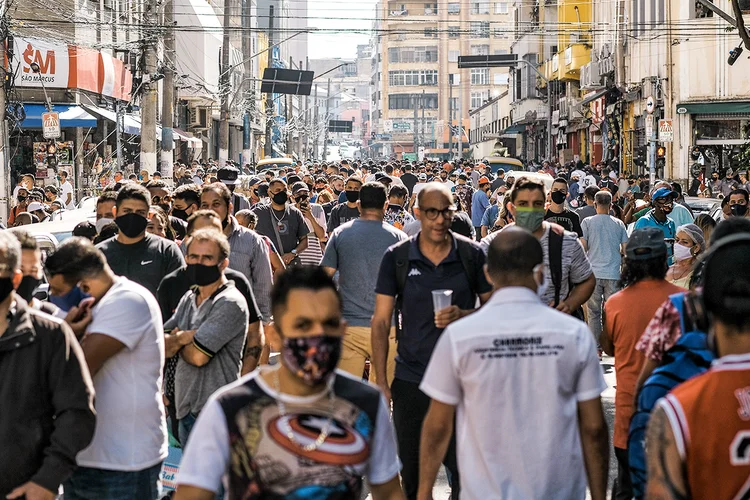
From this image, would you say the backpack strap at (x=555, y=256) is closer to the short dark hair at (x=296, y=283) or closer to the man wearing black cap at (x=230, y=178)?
the short dark hair at (x=296, y=283)

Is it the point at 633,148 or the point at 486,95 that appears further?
the point at 486,95

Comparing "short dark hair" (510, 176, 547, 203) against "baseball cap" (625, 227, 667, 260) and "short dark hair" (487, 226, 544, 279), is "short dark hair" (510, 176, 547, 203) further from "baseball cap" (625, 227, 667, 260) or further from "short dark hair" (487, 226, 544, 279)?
"short dark hair" (487, 226, 544, 279)

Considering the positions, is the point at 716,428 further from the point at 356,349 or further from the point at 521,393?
the point at 356,349

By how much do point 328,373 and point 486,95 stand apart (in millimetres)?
158616

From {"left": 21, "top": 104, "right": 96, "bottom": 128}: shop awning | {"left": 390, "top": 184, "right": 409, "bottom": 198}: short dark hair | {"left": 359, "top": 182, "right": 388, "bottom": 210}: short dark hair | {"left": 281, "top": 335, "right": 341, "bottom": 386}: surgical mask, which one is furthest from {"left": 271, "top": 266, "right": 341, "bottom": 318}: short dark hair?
{"left": 21, "top": 104, "right": 96, "bottom": 128}: shop awning

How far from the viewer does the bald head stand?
183 inches

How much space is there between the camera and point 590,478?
4.69m

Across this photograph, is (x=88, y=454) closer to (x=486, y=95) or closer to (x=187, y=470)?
(x=187, y=470)

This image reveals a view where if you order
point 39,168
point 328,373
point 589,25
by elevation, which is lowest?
point 328,373

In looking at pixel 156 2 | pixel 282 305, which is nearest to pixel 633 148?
pixel 156 2

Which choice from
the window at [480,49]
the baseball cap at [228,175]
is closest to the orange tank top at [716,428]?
the baseball cap at [228,175]

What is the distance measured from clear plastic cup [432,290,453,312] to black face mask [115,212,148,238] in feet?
7.50

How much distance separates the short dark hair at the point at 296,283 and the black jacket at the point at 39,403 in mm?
1298

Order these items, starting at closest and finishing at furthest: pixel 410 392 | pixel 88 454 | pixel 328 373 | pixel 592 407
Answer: pixel 328 373, pixel 592 407, pixel 88 454, pixel 410 392
